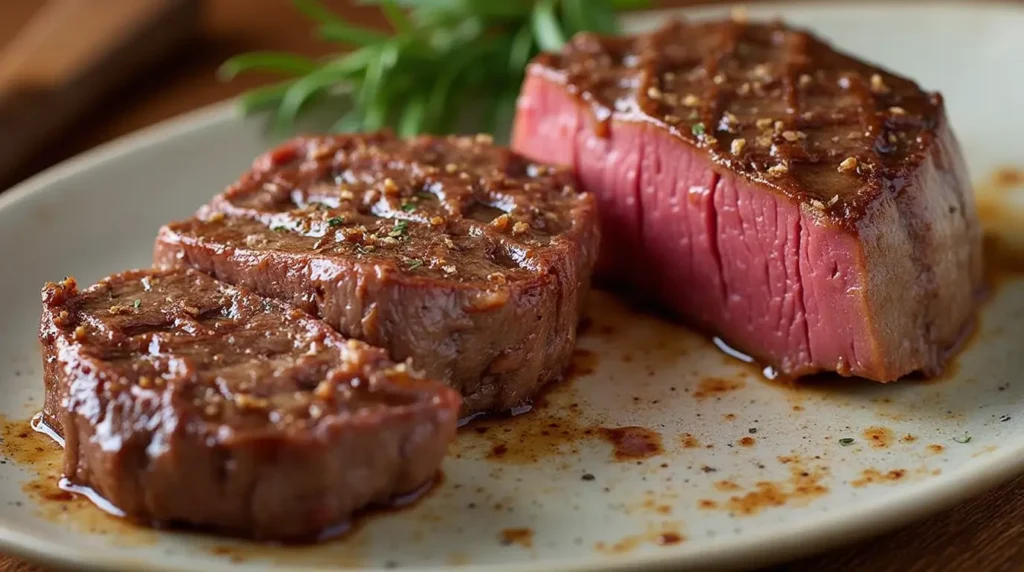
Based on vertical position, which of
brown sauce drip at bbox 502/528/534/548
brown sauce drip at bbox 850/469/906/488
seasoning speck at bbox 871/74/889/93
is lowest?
brown sauce drip at bbox 850/469/906/488

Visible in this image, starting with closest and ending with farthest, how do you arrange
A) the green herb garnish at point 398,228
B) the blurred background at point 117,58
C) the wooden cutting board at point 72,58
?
the green herb garnish at point 398,228 < the wooden cutting board at point 72,58 < the blurred background at point 117,58

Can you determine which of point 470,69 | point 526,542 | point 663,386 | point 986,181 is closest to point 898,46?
point 986,181

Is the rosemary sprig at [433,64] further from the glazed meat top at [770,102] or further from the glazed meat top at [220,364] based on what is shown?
the glazed meat top at [220,364]

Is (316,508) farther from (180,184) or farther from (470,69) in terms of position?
(470,69)

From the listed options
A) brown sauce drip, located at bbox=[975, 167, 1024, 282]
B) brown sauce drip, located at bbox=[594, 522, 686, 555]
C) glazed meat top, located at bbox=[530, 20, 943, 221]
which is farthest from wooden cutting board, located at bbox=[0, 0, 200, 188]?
brown sauce drip, located at bbox=[975, 167, 1024, 282]

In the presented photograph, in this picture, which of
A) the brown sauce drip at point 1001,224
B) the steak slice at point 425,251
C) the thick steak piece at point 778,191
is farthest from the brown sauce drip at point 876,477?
the brown sauce drip at point 1001,224

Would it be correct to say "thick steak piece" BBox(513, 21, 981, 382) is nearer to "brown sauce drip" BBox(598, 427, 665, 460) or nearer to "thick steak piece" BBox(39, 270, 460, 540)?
"brown sauce drip" BBox(598, 427, 665, 460)
